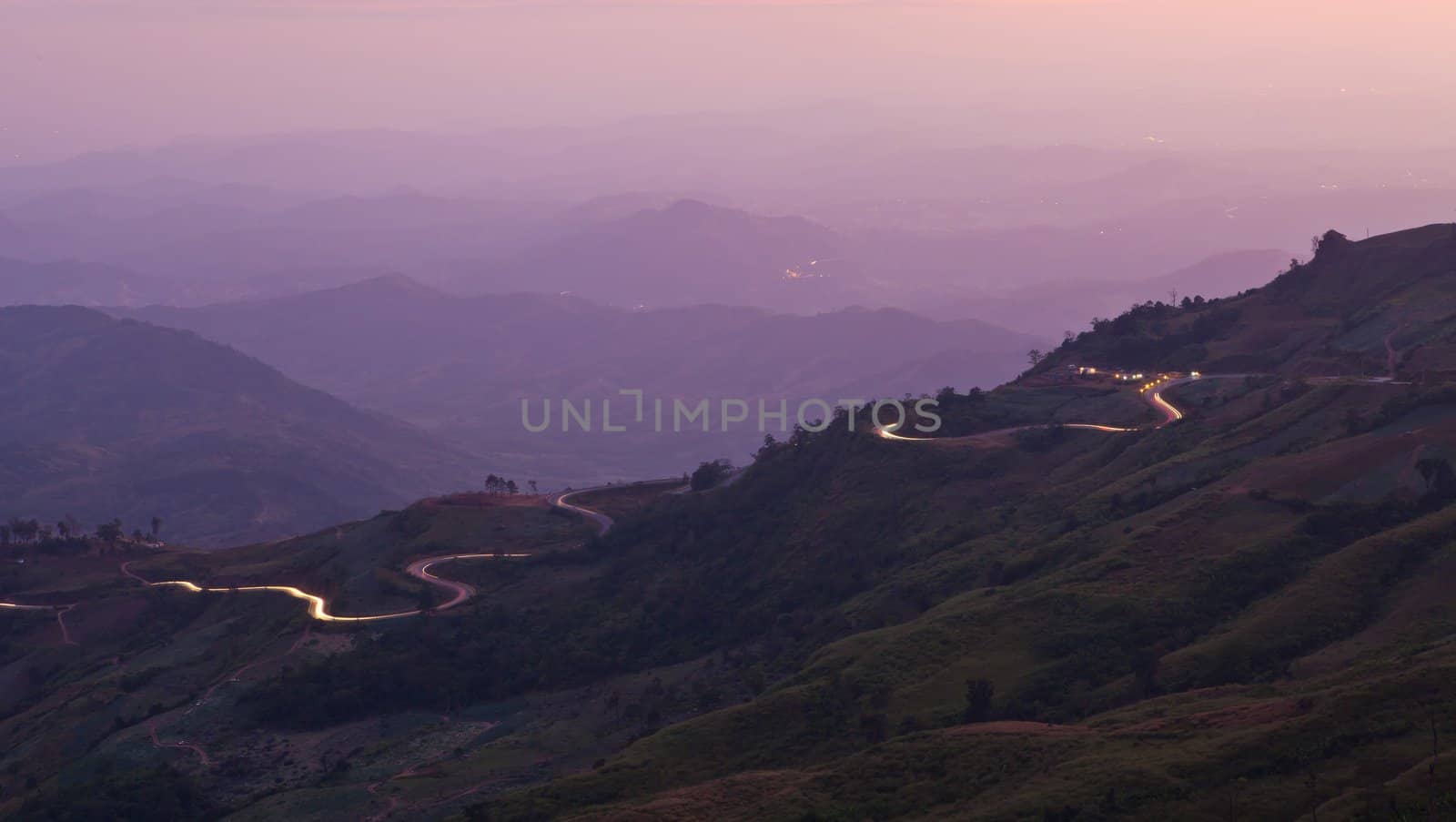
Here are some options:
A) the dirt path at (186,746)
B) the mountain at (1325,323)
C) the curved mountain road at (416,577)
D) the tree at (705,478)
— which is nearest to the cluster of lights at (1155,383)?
the mountain at (1325,323)

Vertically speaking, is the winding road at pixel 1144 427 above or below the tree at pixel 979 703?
above

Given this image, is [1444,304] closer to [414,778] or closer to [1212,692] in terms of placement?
[1212,692]

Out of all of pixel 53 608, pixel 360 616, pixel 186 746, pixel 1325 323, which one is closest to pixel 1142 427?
pixel 1325 323

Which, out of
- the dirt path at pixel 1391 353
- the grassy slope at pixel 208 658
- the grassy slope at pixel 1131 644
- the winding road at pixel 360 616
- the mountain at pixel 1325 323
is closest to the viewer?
the grassy slope at pixel 1131 644

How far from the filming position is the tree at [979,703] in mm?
45281

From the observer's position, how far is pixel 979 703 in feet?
149

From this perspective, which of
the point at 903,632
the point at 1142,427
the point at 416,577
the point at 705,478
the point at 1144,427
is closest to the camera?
the point at 903,632

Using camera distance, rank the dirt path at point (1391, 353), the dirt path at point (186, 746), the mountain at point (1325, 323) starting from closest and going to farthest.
A: 1. the dirt path at point (186, 746)
2. the dirt path at point (1391, 353)
3. the mountain at point (1325, 323)

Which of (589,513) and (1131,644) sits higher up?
(589,513)

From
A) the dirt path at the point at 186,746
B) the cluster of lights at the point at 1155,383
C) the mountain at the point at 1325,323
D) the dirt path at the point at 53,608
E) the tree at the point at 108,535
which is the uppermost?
the mountain at the point at 1325,323

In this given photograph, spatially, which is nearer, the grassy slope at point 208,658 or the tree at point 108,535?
the grassy slope at point 208,658

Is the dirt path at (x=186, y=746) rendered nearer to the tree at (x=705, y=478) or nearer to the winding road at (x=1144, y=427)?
the tree at (x=705, y=478)

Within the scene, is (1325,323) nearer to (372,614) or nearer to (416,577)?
(416,577)

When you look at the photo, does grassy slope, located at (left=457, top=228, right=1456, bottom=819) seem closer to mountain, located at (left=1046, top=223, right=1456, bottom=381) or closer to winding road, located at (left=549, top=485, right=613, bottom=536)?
mountain, located at (left=1046, top=223, right=1456, bottom=381)
